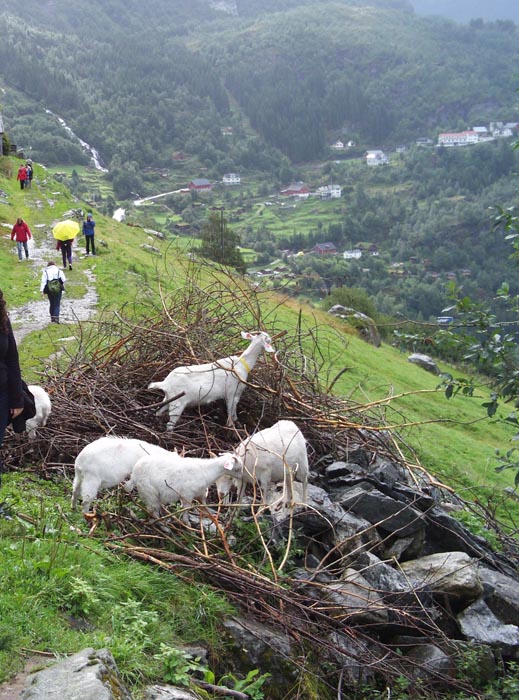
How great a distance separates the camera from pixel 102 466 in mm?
7133

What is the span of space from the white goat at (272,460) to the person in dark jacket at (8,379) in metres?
2.06

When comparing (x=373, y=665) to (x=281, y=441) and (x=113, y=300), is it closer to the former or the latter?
(x=281, y=441)

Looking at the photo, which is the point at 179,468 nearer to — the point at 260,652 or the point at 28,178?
the point at 260,652

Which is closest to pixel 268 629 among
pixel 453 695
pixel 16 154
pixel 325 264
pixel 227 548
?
pixel 227 548

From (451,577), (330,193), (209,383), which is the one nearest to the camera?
(451,577)

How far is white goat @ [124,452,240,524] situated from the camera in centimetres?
680

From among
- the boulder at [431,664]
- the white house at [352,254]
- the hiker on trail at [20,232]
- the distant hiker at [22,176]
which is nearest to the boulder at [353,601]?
the boulder at [431,664]

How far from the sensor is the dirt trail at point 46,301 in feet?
58.2

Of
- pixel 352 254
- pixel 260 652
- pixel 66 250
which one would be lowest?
pixel 352 254

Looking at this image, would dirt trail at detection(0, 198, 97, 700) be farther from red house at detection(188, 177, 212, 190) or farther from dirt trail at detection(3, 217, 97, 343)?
red house at detection(188, 177, 212, 190)

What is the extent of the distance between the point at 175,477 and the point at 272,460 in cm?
118

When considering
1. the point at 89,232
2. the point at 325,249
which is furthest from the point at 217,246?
the point at 325,249

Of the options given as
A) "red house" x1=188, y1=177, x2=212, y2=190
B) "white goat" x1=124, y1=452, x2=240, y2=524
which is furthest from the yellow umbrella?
"red house" x1=188, y1=177, x2=212, y2=190

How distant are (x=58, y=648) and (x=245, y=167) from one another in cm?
19559
